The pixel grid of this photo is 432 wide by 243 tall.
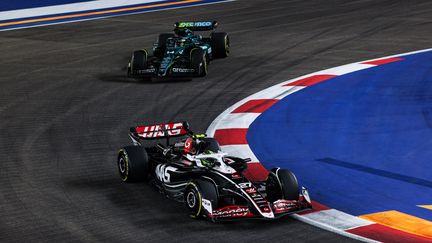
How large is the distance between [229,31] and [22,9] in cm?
684

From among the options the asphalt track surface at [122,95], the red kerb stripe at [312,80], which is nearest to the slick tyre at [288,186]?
the asphalt track surface at [122,95]

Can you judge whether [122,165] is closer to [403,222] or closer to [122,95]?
[403,222]

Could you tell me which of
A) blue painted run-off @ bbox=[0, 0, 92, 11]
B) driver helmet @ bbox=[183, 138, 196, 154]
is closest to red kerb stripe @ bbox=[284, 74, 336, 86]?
driver helmet @ bbox=[183, 138, 196, 154]

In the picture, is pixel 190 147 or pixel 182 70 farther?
pixel 182 70

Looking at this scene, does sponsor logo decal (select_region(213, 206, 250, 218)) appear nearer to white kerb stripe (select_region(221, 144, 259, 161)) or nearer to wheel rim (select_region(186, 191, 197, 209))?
wheel rim (select_region(186, 191, 197, 209))

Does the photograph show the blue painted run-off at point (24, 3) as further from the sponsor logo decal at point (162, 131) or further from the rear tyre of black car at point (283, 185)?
the rear tyre of black car at point (283, 185)

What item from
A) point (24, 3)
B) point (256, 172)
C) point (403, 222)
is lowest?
point (403, 222)

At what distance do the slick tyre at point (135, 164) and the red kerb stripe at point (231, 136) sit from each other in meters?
2.09

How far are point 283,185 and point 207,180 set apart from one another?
82cm

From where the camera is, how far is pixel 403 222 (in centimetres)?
948

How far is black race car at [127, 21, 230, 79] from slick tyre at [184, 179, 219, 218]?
24.3 feet

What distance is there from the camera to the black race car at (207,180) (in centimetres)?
947

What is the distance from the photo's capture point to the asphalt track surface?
9.52 metres

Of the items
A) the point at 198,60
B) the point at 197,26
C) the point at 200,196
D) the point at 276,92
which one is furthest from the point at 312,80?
the point at 200,196
